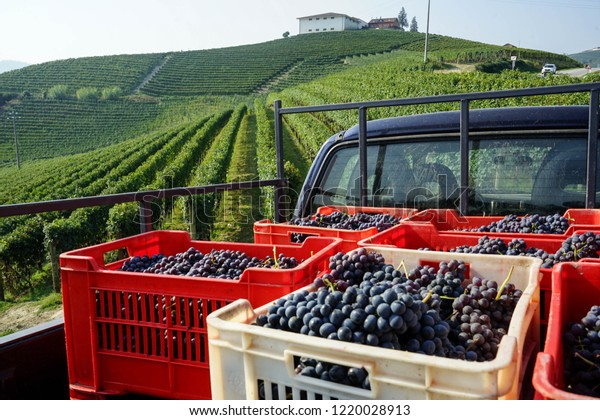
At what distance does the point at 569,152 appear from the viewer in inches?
101

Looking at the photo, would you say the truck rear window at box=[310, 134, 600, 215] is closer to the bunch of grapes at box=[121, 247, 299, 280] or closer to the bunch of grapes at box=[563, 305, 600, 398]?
the bunch of grapes at box=[121, 247, 299, 280]

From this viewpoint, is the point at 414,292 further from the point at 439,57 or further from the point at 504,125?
the point at 439,57

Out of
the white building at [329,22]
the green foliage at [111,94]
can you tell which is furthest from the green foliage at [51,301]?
the white building at [329,22]

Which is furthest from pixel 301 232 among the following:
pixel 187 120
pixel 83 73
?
pixel 83 73

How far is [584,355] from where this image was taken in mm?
1127

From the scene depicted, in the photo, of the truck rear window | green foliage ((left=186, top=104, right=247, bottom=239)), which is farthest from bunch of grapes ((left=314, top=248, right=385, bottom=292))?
green foliage ((left=186, top=104, right=247, bottom=239))

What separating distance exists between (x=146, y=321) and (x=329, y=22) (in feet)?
385

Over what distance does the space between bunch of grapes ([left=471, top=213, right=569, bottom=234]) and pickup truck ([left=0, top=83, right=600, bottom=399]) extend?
1.08 feet

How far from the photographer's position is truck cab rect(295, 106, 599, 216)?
257 centimetres

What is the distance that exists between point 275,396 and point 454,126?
231cm

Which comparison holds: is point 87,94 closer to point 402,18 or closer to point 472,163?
point 472,163

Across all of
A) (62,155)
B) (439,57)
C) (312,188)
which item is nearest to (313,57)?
(439,57)

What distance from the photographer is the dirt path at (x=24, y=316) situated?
6387 mm

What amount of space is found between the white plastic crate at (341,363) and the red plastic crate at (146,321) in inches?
13.2
